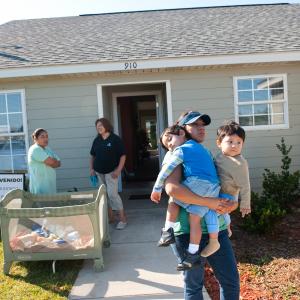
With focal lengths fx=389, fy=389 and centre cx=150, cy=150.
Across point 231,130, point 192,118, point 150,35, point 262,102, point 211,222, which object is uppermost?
point 150,35

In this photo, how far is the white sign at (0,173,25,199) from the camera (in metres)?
6.52

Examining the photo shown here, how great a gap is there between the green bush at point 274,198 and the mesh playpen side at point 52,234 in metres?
2.48

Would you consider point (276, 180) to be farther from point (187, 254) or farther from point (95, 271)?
point (187, 254)

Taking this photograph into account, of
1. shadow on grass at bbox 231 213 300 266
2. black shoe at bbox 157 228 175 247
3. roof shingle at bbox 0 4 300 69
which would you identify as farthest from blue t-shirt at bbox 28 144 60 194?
black shoe at bbox 157 228 175 247

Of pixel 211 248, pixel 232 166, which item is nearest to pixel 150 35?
pixel 232 166

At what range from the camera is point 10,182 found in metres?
6.56

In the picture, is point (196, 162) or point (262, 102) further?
point (262, 102)

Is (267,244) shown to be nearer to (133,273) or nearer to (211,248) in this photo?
(133,273)

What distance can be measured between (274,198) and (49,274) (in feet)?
13.8

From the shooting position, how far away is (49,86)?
25.3 ft

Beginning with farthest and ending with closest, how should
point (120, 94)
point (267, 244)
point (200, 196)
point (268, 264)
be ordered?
point (120, 94) < point (267, 244) < point (268, 264) < point (200, 196)

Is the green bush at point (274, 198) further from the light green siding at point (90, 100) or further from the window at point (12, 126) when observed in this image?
the window at point (12, 126)

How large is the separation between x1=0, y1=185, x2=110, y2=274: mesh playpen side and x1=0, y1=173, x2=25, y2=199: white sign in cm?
188

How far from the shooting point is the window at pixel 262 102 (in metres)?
7.80
